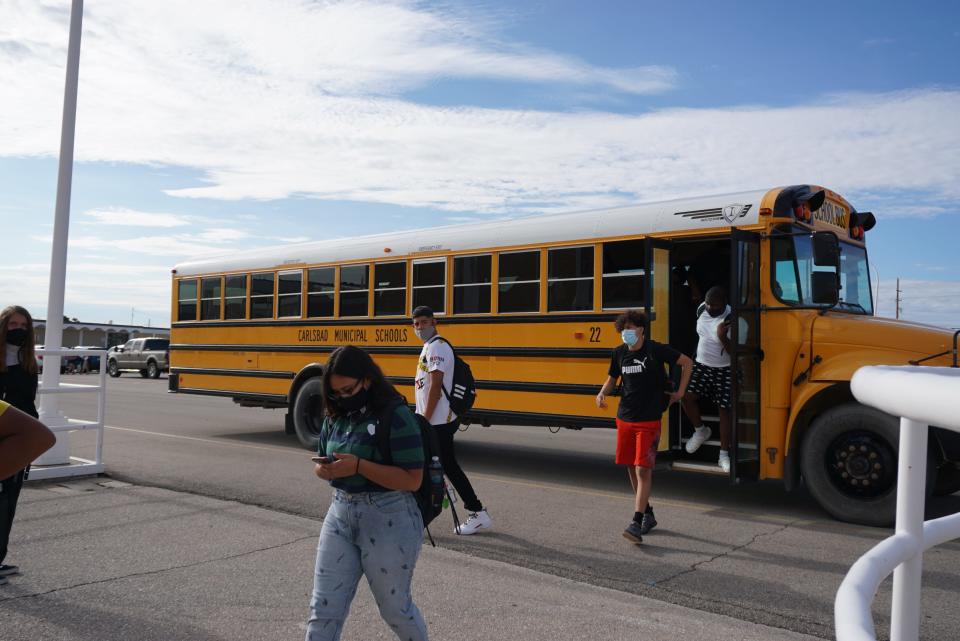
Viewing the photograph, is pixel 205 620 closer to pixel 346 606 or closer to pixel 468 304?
pixel 346 606

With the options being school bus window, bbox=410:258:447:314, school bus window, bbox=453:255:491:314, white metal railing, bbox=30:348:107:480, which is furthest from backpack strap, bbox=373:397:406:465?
school bus window, bbox=410:258:447:314

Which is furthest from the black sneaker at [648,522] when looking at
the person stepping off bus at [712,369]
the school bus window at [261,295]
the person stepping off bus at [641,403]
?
the school bus window at [261,295]

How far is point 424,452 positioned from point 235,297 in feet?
30.8

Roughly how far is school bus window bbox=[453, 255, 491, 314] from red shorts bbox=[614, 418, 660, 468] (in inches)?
125

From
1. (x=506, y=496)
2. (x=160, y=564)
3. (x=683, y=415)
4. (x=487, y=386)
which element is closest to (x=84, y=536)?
(x=160, y=564)

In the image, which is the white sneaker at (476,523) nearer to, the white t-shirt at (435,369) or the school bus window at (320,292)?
the white t-shirt at (435,369)

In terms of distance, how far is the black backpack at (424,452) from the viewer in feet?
10.5

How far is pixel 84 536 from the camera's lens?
5.96 m

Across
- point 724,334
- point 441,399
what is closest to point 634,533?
point 441,399

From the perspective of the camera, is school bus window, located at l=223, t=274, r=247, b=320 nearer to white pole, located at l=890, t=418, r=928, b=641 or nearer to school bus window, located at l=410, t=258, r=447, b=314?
school bus window, located at l=410, t=258, r=447, b=314

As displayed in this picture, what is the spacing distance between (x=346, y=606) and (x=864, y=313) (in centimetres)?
604

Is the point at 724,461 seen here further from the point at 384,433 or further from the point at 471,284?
the point at 384,433

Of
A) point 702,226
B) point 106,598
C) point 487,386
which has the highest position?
point 702,226

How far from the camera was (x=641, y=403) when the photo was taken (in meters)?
6.11
